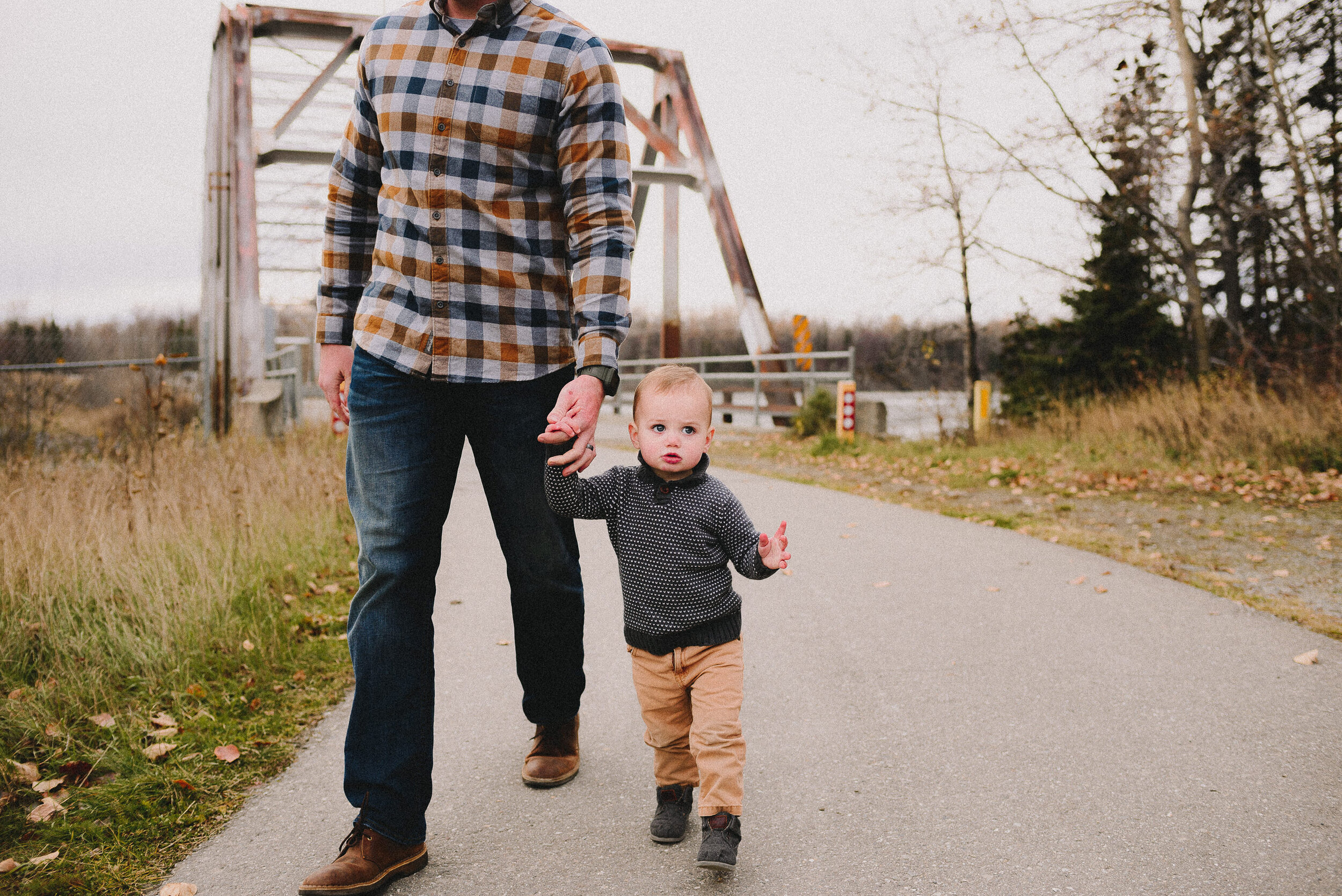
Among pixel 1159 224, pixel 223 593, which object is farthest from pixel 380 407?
pixel 1159 224

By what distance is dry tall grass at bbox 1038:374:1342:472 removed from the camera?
8180 millimetres

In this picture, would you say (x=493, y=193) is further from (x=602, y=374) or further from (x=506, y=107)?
(x=602, y=374)

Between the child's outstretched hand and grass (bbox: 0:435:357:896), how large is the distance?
150 cm

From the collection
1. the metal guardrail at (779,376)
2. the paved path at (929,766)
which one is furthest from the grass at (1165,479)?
the metal guardrail at (779,376)

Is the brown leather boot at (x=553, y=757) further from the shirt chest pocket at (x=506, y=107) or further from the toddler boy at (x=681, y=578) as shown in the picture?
the shirt chest pocket at (x=506, y=107)

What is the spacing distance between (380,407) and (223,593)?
6.95ft

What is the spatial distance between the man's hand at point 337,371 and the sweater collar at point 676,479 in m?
0.73

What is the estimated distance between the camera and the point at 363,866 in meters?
1.94

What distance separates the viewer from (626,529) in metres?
2.16

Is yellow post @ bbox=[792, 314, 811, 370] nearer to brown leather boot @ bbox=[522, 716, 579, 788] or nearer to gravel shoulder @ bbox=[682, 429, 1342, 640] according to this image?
gravel shoulder @ bbox=[682, 429, 1342, 640]

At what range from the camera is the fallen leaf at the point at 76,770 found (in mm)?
2570

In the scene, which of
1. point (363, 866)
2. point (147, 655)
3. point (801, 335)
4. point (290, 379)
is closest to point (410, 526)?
point (363, 866)

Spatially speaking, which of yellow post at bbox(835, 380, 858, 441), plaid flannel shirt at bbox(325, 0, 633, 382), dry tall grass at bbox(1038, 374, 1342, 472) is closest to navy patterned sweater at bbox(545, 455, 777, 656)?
plaid flannel shirt at bbox(325, 0, 633, 382)

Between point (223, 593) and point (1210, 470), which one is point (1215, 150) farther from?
point (223, 593)
